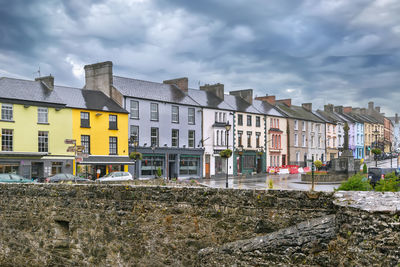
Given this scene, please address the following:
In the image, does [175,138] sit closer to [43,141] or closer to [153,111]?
[153,111]

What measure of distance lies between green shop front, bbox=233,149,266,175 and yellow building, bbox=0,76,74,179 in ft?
79.1

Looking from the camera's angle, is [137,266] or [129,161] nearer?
[137,266]

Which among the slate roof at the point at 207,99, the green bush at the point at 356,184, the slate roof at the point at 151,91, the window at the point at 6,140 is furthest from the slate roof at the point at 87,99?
the green bush at the point at 356,184

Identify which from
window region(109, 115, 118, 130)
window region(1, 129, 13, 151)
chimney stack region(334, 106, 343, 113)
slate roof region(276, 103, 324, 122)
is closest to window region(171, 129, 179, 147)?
window region(109, 115, 118, 130)

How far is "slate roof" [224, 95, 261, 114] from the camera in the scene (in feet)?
193

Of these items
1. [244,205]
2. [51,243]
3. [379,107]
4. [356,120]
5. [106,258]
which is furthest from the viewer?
[379,107]

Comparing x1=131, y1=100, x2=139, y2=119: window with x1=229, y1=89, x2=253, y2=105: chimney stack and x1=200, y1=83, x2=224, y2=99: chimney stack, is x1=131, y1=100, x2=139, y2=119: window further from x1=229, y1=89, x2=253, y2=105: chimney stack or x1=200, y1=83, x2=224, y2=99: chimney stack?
x1=229, y1=89, x2=253, y2=105: chimney stack

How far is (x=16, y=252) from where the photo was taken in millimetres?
13586

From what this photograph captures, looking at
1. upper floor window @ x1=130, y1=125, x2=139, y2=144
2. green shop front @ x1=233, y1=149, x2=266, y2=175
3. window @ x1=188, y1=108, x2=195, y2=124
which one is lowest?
green shop front @ x1=233, y1=149, x2=266, y2=175

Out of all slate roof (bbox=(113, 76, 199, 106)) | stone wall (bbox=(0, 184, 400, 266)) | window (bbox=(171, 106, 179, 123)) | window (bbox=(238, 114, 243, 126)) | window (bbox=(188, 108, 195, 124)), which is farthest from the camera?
window (bbox=(238, 114, 243, 126))

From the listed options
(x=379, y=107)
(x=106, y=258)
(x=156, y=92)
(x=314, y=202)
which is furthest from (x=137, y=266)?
(x=379, y=107)

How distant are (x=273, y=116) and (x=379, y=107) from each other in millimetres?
68707

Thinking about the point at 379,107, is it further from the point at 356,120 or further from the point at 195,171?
the point at 195,171

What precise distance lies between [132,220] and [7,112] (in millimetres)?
31177
